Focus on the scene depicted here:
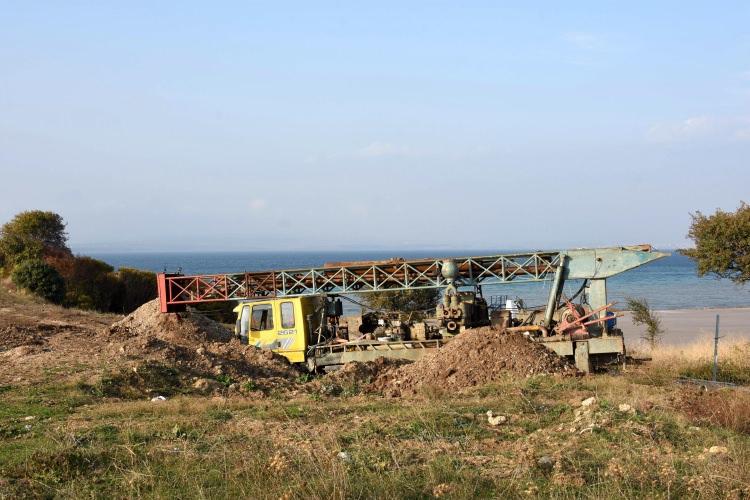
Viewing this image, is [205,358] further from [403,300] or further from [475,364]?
[403,300]

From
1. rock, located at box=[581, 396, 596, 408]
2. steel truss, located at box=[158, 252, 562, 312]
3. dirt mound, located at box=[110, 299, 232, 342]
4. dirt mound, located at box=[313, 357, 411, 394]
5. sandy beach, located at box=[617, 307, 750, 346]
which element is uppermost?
steel truss, located at box=[158, 252, 562, 312]

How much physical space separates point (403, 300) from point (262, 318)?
19.5m

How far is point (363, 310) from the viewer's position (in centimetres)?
2280

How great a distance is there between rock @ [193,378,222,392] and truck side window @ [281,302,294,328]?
12.3ft

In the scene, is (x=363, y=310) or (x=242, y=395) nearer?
(x=242, y=395)

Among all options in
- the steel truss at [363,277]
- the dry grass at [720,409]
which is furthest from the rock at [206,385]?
the dry grass at [720,409]

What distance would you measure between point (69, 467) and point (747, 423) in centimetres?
1005

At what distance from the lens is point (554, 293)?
19484 millimetres

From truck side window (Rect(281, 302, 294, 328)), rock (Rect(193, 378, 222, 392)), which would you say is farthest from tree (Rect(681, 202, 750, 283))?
rock (Rect(193, 378, 222, 392))

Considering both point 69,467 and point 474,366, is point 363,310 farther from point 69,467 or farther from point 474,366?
point 69,467

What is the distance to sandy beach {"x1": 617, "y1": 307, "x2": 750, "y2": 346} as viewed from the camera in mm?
38531

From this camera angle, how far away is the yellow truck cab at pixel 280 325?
2038 cm

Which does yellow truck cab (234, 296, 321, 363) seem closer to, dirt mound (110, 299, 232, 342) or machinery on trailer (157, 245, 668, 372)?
machinery on trailer (157, 245, 668, 372)

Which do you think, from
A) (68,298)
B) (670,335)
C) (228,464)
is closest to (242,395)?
(228,464)
